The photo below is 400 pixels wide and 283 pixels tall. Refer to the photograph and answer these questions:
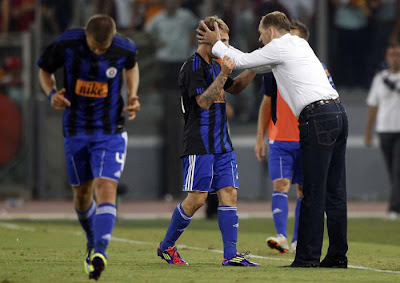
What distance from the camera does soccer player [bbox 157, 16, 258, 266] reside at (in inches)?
381

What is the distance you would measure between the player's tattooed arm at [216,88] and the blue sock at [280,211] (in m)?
2.56

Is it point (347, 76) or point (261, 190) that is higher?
point (347, 76)

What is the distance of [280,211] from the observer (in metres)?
11.8

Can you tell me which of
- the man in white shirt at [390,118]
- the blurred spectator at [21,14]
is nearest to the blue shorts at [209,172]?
the man in white shirt at [390,118]

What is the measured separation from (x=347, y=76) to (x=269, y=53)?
1469 centimetres

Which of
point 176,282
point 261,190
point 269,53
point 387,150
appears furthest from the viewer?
point 261,190

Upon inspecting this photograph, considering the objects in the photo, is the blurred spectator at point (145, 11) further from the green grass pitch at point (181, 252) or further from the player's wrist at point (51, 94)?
the player's wrist at point (51, 94)

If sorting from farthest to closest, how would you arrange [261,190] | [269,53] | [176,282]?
[261,190], [269,53], [176,282]

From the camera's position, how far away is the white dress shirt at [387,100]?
1739cm

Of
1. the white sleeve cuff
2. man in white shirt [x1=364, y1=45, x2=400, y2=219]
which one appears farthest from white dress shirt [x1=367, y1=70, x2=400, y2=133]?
the white sleeve cuff

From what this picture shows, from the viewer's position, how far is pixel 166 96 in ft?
76.5

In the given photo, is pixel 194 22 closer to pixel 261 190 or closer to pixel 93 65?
pixel 261 190

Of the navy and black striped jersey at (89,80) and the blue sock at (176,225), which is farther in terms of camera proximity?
the blue sock at (176,225)

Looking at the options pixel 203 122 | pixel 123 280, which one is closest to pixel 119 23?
pixel 203 122
